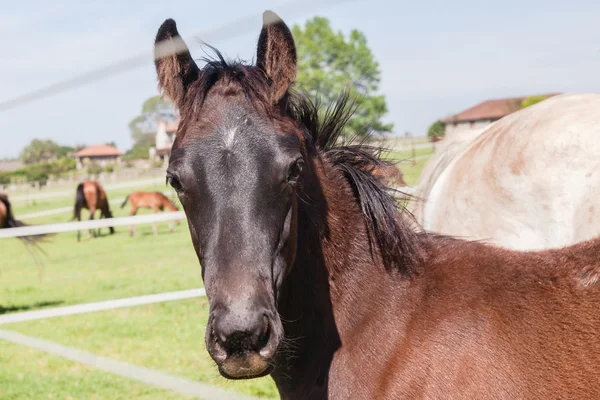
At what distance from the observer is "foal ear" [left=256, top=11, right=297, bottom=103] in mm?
2180

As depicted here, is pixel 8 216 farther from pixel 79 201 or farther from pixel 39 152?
pixel 39 152

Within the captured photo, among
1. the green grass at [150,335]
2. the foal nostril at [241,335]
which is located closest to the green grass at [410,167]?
the foal nostril at [241,335]

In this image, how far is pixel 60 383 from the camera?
5.32m

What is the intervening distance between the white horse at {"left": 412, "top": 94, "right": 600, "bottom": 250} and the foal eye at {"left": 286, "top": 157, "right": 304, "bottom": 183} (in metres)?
1.36

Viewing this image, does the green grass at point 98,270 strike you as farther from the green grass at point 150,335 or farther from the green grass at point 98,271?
the green grass at point 150,335

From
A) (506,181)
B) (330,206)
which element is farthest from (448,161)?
(330,206)

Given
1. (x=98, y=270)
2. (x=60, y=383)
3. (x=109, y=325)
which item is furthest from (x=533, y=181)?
(x=98, y=270)

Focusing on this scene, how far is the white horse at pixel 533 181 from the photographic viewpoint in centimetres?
329

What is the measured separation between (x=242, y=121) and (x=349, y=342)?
3.05 ft

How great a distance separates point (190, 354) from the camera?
603cm

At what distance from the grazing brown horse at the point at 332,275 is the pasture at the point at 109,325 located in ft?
1.56

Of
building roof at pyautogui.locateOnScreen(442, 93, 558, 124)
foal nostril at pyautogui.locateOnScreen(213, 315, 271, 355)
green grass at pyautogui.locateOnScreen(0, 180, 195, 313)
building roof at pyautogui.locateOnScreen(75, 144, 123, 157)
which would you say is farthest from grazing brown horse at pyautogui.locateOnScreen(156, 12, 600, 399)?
building roof at pyautogui.locateOnScreen(75, 144, 123, 157)

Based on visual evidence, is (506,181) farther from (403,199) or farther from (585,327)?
(585,327)

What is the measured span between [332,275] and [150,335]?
5.18 m
